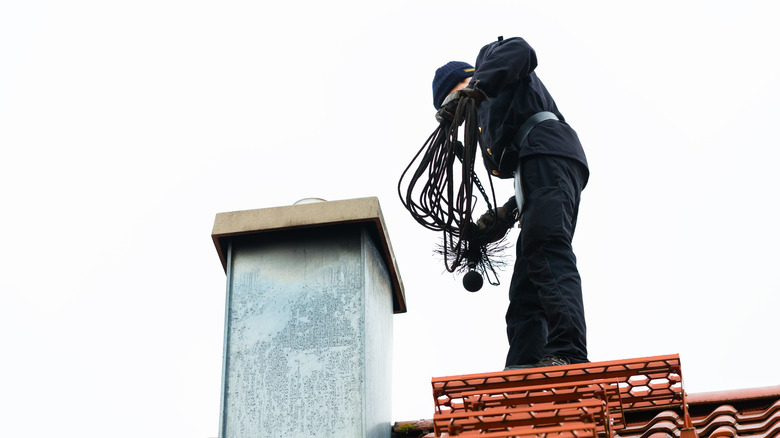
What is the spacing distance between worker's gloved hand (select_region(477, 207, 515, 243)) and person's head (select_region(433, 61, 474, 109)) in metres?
0.67

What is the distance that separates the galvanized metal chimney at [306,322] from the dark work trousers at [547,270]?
0.66m

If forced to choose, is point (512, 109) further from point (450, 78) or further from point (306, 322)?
point (306, 322)

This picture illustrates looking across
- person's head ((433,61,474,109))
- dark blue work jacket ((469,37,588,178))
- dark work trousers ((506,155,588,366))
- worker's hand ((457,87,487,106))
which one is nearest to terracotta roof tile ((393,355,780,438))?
dark work trousers ((506,155,588,366))

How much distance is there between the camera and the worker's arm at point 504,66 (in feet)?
14.6

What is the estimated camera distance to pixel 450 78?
5008 mm

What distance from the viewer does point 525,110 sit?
181 inches

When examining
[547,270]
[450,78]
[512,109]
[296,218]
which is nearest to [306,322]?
[296,218]

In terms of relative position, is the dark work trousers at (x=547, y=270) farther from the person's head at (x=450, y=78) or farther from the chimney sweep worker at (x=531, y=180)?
the person's head at (x=450, y=78)

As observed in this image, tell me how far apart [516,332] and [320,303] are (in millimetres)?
1157

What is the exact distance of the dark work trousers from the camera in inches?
157

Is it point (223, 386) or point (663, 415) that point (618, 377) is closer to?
point (663, 415)

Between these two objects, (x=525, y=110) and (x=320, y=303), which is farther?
(x=525, y=110)

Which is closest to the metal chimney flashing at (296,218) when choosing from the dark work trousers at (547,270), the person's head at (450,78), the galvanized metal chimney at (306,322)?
the galvanized metal chimney at (306,322)

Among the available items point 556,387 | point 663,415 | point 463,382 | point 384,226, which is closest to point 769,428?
point 663,415
